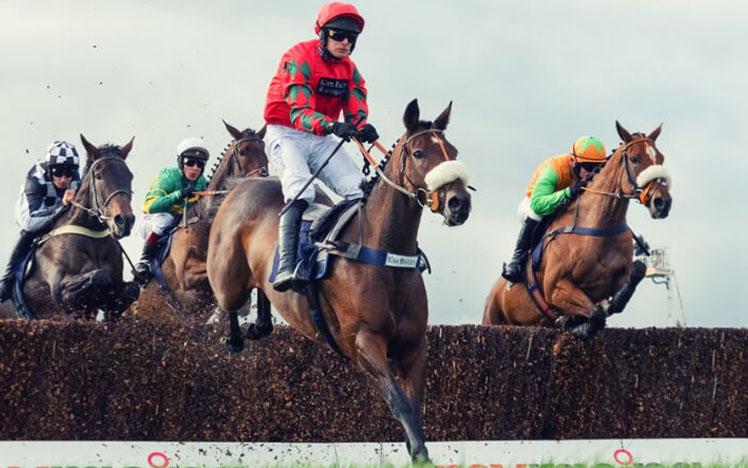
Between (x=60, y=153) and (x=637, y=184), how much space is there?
17.4ft

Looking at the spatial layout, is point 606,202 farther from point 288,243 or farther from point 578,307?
point 288,243

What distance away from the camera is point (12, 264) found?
13.5m

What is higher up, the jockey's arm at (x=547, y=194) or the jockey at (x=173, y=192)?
the jockey's arm at (x=547, y=194)

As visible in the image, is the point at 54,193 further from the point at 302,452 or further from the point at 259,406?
the point at 302,452

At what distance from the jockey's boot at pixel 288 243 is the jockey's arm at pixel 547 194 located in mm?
4553

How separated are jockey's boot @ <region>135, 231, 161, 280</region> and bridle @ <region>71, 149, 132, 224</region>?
1.85m

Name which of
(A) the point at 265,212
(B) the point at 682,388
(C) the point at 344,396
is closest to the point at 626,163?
(B) the point at 682,388

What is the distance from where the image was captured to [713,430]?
12969mm

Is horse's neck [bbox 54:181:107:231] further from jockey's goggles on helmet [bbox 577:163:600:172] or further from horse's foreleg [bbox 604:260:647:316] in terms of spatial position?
A: horse's foreleg [bbox 604:260:647:316]

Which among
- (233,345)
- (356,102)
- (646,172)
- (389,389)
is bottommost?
(233,345)

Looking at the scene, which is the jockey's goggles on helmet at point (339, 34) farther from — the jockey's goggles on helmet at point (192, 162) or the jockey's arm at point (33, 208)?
the jockey's goggles on helmet at point (192, 162)

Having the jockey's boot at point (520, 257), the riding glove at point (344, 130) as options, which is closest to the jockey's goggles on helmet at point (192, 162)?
the jockey's boot at point (520, 257)

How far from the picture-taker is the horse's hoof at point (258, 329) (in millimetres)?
10203

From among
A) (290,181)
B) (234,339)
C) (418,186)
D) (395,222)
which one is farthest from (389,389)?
(234,339)
